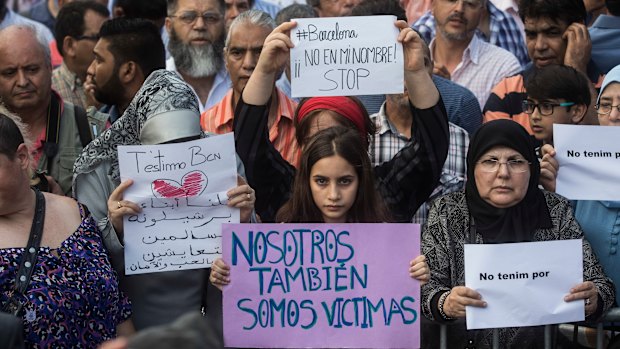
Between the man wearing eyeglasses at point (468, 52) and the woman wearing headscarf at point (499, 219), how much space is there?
264 cm

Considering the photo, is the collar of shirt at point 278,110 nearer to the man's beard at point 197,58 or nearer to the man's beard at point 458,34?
the man's beard at point 197,58

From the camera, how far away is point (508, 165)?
641cm

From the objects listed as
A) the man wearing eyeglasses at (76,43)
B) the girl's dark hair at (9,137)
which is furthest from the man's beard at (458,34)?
the girl's dark hair at (9,137)

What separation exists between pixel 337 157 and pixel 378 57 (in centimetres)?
51

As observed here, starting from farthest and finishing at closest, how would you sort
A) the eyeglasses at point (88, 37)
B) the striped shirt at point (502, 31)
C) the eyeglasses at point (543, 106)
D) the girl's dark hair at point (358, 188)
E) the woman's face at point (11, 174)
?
the eyeglasses at point (88, 37) < the striped shirt at point (502, 31) < the eyeglasses at point (543, 106) < the girl's dark hair at point (358, 188) < the woman's face at point (11, 174)

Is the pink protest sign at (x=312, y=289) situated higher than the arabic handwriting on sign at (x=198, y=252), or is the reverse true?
the arabic handwriting on sign at (x=198, y=252)

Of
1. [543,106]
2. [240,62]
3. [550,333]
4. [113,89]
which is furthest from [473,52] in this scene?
[550,333]

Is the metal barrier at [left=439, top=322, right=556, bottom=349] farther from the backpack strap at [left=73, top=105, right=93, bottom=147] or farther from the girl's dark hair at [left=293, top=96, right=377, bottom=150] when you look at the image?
the backpack strap at [left=73, top=105, right=93, bottom=147]

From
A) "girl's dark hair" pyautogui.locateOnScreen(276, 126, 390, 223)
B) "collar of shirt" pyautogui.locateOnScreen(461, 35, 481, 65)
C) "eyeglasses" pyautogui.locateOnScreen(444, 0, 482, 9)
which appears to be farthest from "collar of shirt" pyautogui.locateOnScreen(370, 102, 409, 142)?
"eyeglasses" pyautogui.locateOnScreen(444, 0, 482, 9)

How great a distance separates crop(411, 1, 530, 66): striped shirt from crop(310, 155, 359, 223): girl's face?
140 inches

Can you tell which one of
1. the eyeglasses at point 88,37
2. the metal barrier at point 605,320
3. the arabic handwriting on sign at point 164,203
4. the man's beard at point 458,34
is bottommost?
the metal barrier at point 605,320

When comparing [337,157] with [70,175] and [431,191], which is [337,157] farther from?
[70,175]

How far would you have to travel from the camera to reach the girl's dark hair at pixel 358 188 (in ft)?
20.9

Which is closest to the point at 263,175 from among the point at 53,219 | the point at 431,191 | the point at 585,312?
the point at 431,191
